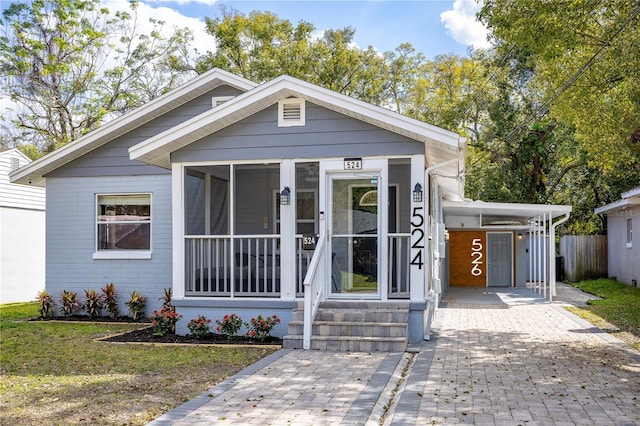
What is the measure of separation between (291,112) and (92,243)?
21.4ft

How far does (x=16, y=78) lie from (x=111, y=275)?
562 inches

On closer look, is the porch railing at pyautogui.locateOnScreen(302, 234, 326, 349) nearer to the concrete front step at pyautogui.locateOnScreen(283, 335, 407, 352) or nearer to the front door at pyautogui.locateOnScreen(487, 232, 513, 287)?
the concrete front step at pyautogui.locateOnScreen(283, 335, 407, 352)

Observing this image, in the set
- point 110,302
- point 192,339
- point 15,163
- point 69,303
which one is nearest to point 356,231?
point 192,339

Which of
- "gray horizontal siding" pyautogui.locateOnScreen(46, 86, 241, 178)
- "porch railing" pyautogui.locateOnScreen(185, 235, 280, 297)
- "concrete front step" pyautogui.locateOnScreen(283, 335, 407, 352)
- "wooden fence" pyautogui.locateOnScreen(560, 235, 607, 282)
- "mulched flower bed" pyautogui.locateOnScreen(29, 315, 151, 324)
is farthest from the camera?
"wooden fence" pyautogui.locateOnScreen(560, 235, 607, 282)

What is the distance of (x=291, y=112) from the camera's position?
1039 centimetres

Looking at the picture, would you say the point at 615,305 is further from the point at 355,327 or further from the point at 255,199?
the point at 255,199

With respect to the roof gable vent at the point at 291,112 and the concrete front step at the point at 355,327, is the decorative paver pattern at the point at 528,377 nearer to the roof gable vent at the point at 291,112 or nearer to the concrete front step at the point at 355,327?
the concrete front step at the point at 355,327

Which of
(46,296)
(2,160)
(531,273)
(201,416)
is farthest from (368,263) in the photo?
(531,273)

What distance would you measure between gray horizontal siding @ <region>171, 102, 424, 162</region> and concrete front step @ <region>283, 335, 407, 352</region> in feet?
9.74

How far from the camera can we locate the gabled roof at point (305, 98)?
31.1 ft

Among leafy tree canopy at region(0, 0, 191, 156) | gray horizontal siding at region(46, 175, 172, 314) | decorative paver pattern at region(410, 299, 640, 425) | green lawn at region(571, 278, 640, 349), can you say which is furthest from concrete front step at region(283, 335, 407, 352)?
leafy tree canopy at region(0, 0, 191, 156)

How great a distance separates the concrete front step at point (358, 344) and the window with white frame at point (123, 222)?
20.3 feet

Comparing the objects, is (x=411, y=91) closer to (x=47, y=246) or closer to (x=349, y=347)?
→ (x=47, y=246)

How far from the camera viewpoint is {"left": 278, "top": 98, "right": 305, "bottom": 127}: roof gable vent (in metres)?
10.3
